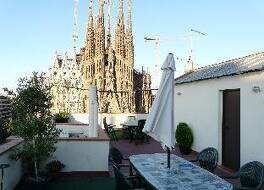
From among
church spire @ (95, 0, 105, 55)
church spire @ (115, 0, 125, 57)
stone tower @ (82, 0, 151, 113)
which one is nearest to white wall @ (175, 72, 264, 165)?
stone tower @ (82, 0, 151, 113)

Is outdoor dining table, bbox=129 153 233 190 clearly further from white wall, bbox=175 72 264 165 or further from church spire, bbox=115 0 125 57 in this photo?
church spire, bbox=115 0 125 57

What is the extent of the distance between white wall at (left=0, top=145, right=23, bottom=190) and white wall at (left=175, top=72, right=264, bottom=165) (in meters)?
5.94

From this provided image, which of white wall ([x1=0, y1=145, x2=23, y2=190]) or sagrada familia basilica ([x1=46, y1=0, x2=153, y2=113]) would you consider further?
sagrada familia basilica ([x1=46, y1=0, x2=153, y2=113])

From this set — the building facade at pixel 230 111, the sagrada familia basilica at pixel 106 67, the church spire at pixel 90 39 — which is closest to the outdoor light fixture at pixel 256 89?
the building facade at pixel 230 111

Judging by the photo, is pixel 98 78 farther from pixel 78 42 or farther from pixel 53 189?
pixel 53 189

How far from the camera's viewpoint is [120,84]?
50062 millimetres

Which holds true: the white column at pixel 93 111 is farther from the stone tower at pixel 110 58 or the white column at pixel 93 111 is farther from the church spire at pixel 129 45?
the church spire at pixel 129 45

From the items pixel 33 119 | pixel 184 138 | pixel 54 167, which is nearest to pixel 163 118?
pixel 33 119

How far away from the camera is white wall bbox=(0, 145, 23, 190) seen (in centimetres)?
795

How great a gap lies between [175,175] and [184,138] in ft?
27.9

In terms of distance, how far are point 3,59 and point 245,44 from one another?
1610 centimetres

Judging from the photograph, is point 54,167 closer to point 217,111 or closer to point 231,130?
point 231,130

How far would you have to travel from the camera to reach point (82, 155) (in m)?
10.5

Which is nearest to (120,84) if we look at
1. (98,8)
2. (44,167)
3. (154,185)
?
(98,8)
